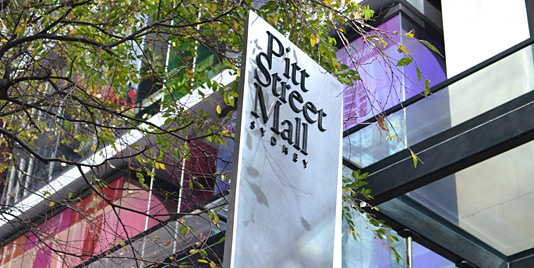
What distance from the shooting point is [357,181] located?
25.9 feet

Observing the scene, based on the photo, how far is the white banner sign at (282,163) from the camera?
2918 mm

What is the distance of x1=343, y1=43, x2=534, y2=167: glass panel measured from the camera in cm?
789

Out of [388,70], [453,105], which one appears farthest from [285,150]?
[388,70]

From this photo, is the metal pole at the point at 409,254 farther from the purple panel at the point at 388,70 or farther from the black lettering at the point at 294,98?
the black lettering at the point at 294,98

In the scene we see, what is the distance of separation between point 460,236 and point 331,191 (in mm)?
5797

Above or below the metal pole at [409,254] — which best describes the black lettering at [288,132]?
below

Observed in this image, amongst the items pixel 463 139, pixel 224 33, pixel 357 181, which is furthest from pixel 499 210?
pixel 224 33

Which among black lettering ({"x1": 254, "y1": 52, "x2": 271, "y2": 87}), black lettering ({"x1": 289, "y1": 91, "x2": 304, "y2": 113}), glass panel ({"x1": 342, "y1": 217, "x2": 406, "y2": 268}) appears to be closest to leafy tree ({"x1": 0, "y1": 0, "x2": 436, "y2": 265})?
glass panel ({"x1": 342, "y1": 217, "x2": 406, "y2": 268})

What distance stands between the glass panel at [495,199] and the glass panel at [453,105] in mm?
658

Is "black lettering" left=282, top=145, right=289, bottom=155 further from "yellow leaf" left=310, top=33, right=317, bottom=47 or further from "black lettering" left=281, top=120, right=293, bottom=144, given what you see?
"yellow leaf" left=310, top=33, right=317, bottom=47

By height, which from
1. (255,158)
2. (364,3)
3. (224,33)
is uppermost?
(364,3)

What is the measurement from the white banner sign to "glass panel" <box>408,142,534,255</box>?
214 inches

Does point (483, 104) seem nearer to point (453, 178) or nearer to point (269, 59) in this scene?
point (453, 178)

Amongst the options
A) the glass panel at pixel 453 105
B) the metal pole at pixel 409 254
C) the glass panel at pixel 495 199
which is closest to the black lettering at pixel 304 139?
the glass panel at pixel 453 105
